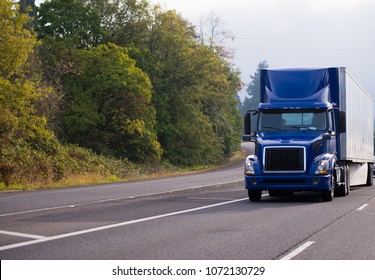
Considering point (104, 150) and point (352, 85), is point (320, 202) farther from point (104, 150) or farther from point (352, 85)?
point (104, 150)

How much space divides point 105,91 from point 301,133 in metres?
32.5

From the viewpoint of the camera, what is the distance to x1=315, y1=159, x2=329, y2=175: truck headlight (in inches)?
779

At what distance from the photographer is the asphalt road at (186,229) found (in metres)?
10.1

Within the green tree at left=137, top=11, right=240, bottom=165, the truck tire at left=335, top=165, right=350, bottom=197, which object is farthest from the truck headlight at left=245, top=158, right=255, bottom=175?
the green tree at left=137, top=11, right=240, bottom=165

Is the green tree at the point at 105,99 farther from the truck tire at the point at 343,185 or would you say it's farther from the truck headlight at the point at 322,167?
the truck headlight at the point at 322,167

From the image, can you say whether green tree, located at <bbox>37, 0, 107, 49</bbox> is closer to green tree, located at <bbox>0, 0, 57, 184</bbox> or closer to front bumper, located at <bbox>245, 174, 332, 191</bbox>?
green tree, located at <bbox>0, 0, 57, 184</bbox>

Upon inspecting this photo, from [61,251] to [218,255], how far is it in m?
2.22

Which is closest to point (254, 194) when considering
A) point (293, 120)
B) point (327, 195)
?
point (327, 195)

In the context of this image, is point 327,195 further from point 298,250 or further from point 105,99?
point 105,99

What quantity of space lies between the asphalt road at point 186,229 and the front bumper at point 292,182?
0.48m

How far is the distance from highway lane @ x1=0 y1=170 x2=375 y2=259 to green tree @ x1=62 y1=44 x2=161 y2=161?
1248 inches

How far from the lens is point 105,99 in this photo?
5228cm
